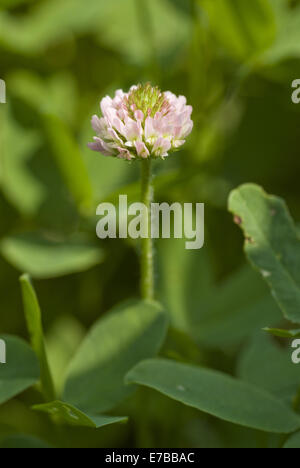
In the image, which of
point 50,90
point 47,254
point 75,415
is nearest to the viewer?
point 75,415

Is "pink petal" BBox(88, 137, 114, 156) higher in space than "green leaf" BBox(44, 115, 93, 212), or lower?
lower

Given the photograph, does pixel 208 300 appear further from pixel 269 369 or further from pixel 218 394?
pixel 218 394

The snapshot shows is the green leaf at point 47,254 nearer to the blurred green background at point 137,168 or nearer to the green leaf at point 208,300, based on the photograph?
the blurred green background at point 137,168

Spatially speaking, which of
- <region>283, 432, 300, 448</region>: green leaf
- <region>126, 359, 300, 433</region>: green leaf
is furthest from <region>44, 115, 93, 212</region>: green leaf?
<region>283, 432, 300, 448</region>: green leaf

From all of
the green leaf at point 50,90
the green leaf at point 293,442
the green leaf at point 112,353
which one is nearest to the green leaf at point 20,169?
the green leaf at point 50,90

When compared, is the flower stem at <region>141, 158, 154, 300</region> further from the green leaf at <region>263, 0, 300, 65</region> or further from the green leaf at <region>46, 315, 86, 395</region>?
the green leaf at <region>263, 0, 300, 65</region>

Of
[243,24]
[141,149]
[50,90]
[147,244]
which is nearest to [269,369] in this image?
[147,244]
